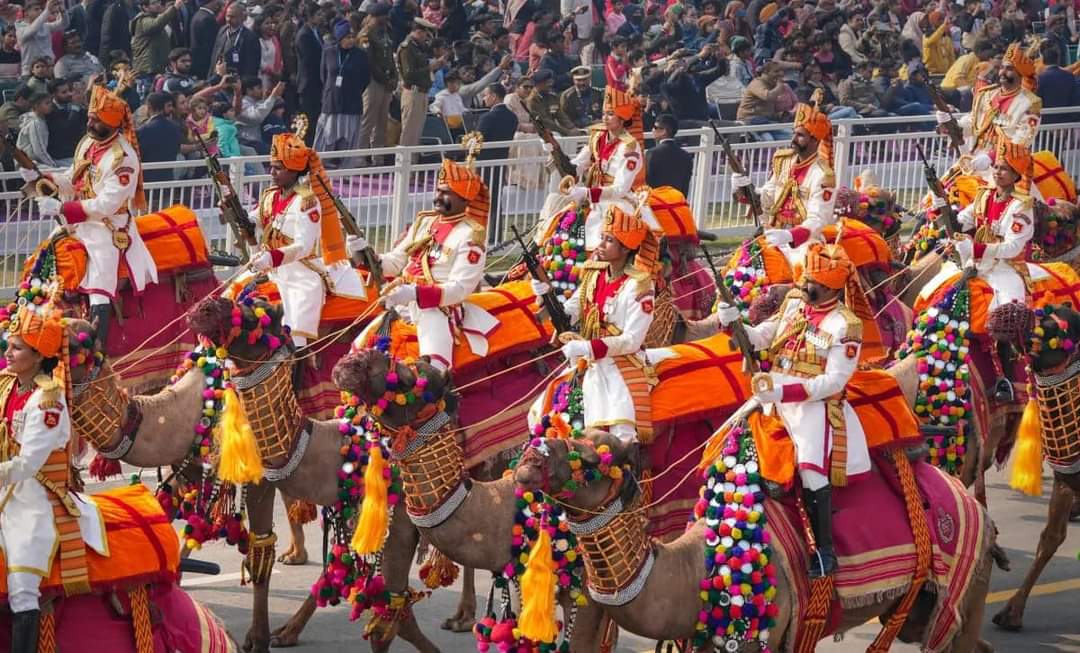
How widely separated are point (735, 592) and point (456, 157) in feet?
41.0

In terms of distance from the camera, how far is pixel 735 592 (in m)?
10.5

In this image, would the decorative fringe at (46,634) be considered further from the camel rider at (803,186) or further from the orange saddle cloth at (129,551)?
the camel rider at (803,186)

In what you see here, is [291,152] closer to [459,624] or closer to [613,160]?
[459,624]

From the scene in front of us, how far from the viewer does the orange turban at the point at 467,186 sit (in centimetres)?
1381

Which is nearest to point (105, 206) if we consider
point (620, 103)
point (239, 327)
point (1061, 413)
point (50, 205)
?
point (50, 205)

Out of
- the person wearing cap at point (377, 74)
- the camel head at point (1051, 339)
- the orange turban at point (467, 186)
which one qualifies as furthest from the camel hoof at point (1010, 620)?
the person wearing cap at point (377, 74)

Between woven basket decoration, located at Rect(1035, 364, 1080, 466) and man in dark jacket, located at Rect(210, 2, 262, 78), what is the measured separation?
12.4 meters

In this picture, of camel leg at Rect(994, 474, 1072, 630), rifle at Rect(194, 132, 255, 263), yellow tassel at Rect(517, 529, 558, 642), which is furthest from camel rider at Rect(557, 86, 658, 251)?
yellow tassel at Rect(517, 529, 558, 642)

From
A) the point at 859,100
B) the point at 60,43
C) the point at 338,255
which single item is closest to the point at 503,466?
the point at 338,255

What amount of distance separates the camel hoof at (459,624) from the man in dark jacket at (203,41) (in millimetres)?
11995

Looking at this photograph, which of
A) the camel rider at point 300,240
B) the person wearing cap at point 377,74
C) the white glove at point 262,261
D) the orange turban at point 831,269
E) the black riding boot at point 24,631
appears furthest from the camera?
the person wearing cap at point 377,74

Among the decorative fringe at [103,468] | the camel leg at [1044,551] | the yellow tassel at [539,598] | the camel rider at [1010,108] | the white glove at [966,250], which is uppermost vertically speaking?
the camel rider at [1010,108]

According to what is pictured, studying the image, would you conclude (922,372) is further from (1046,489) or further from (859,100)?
(859,100)

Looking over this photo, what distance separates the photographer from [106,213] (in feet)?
50.8
